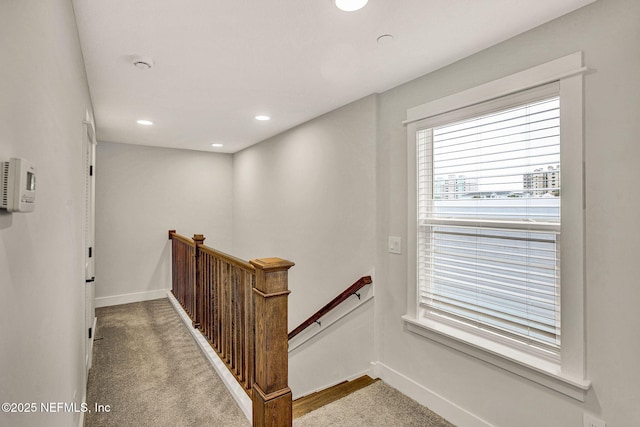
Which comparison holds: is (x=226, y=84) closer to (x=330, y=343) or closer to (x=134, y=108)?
(x=134, y=108)

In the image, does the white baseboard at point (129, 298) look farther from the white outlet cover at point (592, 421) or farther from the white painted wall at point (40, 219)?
the white outlet cover at point (592, 421)

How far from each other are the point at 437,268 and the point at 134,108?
3.02 m

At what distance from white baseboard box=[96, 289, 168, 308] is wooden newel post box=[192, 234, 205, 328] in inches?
80.1

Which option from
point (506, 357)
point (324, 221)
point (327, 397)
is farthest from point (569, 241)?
point (324, 221)

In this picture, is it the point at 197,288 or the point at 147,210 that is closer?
the point at 197,288

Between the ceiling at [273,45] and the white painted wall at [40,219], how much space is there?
358 mm

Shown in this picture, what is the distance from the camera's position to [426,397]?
232 centimetres

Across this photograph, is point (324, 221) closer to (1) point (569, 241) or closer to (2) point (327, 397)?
(2) point (327, 397)

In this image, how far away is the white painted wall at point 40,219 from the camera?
0.74m

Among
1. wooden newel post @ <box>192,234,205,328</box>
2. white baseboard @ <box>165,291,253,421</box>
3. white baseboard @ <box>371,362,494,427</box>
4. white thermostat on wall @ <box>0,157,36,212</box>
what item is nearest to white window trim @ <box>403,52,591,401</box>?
white baseboard @ <box>371,362,494,427</box>

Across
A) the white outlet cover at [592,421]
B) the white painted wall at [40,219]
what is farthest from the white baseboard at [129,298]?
the white outlet cover at [592,421]

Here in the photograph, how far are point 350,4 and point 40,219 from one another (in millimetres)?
1522

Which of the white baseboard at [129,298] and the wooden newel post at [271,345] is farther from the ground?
the wooden newel post at [271,345]

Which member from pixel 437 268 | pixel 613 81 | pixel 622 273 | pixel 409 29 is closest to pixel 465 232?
pixel 437 268
